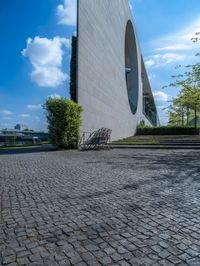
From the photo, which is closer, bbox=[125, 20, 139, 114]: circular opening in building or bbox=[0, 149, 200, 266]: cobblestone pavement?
bbox=[0, 149, 200, 266]: cobblestone pavement

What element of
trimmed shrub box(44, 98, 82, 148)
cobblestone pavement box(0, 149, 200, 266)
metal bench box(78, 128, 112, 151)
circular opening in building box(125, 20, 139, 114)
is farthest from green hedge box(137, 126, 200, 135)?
cobblestone pavement box(0, 149, 200, 266)

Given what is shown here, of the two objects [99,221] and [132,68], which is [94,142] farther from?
[132,68]

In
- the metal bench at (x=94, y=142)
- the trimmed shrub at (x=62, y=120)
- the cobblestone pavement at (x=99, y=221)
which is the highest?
the trimmed shrub at (x=62, y=120)

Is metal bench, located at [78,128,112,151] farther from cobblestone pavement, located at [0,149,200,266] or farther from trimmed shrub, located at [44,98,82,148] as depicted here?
cobblestone pavement, located at [0,149,200,266]

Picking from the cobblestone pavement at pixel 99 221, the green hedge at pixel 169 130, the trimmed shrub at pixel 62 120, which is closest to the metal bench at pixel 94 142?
the trimmed shrub at pixel 62 120

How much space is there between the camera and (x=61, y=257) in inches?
72.3

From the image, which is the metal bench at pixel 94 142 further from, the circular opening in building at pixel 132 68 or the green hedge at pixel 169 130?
the circular opening in building at pixel 132 68

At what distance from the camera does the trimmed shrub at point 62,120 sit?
10.6 metres

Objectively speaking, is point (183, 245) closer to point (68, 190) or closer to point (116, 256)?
point (116, 256)

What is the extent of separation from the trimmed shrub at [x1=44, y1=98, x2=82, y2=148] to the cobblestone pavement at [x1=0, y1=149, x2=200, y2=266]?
243 inches

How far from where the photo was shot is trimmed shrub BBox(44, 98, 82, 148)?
34.9ft

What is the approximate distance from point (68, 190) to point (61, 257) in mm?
1959

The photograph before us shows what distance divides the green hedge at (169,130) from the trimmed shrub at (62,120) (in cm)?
1753

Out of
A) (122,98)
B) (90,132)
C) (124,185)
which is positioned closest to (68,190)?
(124,185)
